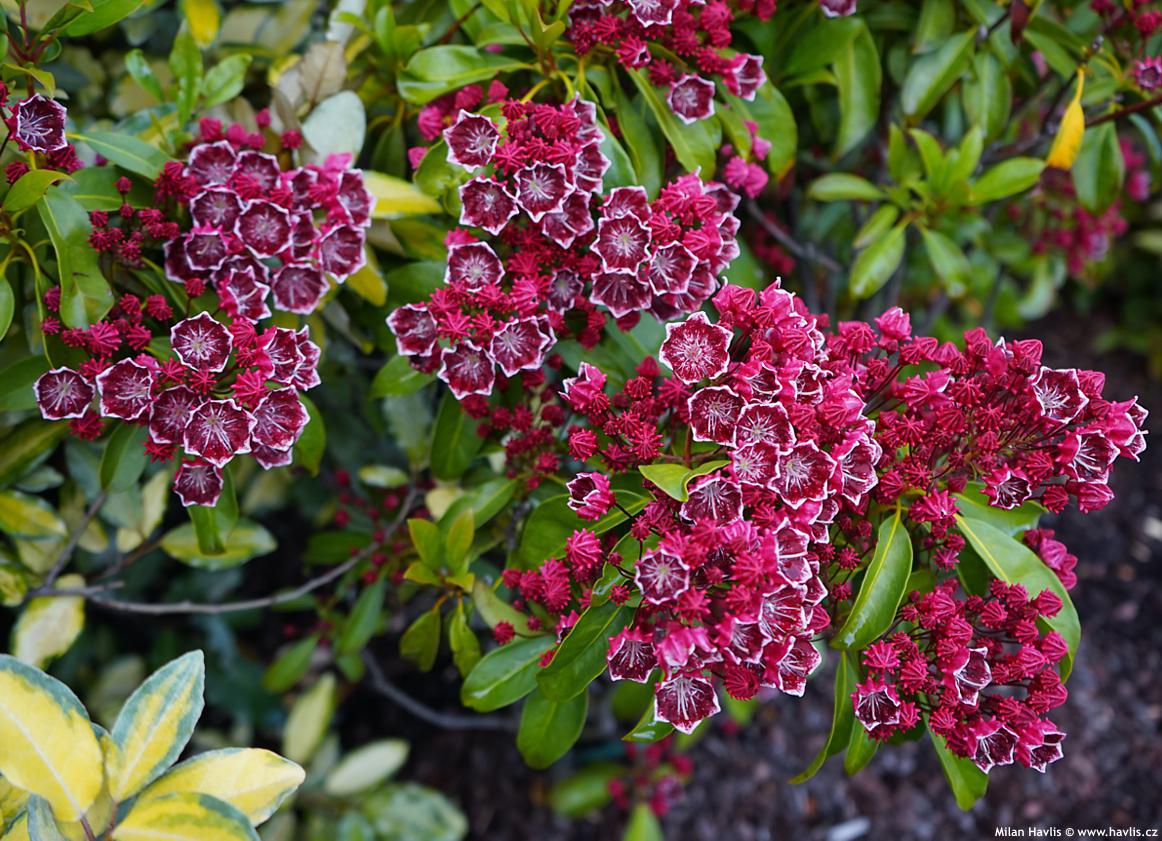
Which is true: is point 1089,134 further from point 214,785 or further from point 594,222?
point 214,785

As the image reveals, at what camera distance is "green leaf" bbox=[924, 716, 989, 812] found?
128cm

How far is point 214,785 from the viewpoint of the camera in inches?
48.5

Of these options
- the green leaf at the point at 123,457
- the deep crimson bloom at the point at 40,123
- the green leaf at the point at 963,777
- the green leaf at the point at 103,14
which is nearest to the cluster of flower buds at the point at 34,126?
the deep crimson bloom at the point at 40,123

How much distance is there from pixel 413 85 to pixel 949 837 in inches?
97.1

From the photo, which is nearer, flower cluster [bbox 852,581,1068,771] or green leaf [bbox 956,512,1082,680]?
flower cluster [bbox 852,581,1068,771]

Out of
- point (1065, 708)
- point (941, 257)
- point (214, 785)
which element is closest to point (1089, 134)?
point (941, 257)

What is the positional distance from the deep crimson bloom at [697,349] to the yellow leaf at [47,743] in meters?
0.91

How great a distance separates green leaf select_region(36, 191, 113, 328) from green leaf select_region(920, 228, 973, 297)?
1550 mm

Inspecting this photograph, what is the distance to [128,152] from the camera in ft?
4.76

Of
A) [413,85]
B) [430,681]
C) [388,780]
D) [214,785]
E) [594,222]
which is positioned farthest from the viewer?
[430,681]

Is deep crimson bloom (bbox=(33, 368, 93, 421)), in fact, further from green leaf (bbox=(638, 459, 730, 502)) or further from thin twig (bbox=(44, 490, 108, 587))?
green leaf (bbox=(638, 459, 730, 502))

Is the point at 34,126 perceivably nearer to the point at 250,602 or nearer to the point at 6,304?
the point at 6,304

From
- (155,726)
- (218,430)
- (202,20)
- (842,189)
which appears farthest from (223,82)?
(842,189)

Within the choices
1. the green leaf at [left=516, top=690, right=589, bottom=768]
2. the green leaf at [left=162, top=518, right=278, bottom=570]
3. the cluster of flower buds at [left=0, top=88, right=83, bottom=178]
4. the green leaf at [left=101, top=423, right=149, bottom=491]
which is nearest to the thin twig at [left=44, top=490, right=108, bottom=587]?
the green leaf at [left=162, top=518, right=278, bottom=570]
